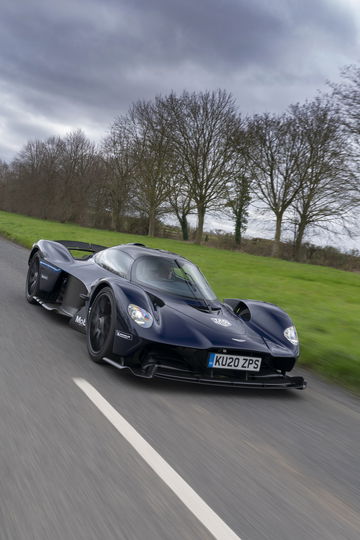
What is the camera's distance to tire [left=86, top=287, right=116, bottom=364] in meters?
5.13

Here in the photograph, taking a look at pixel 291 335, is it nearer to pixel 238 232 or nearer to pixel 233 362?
pixel 233 362

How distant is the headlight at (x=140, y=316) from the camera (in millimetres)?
4922

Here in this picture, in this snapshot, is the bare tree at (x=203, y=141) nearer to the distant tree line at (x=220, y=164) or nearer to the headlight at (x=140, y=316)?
the distant tree line at (x=220, y=164)

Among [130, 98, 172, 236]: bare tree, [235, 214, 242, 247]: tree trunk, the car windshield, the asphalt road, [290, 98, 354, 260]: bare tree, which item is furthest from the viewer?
[235, 214, 242, 247]: tree trunk

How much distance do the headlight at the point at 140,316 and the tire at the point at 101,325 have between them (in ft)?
0.68

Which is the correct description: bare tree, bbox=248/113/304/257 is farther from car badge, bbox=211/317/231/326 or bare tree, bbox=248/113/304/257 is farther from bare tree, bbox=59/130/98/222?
car badge, bbox=211/317/231/326

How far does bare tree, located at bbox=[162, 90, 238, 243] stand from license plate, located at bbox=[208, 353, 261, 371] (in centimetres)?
3265

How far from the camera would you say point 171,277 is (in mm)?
6188

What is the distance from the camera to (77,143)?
56.8 metres

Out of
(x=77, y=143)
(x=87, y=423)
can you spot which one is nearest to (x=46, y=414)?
(x=87, y=423)

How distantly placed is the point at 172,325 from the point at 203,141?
33931 millimetres

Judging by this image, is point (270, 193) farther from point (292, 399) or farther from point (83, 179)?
point (292, 399)

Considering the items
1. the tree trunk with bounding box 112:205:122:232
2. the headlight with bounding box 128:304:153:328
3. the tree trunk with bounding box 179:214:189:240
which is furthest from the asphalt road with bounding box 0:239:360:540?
the tree trunk with bounding box 112:205:122:232

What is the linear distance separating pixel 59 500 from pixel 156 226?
150ft
